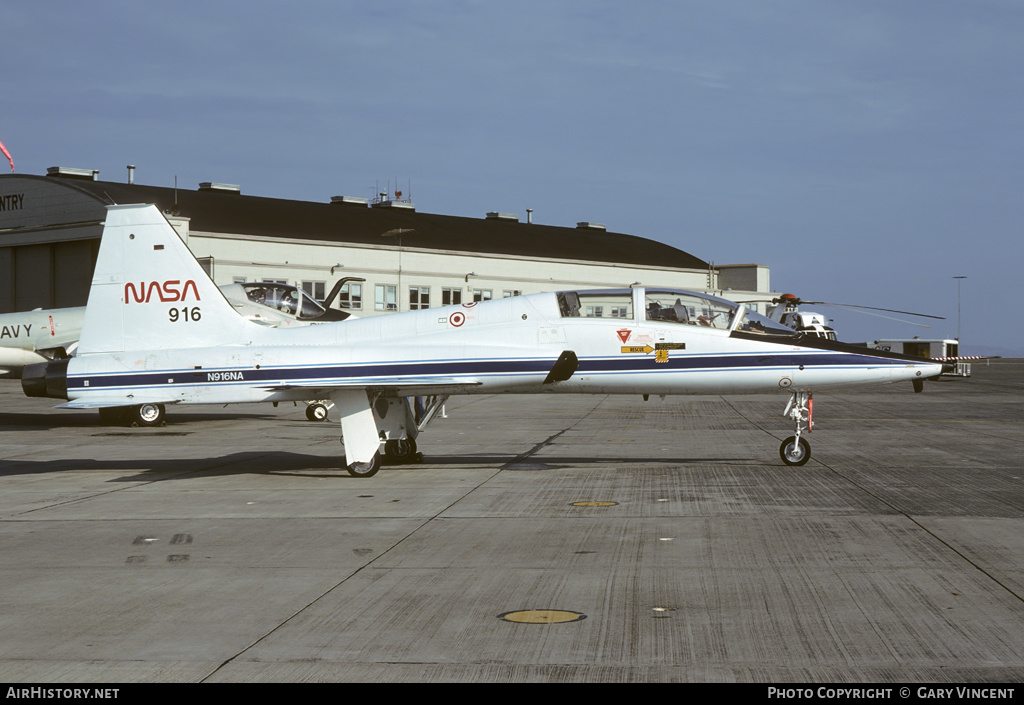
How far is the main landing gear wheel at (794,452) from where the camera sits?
14742 millimetres

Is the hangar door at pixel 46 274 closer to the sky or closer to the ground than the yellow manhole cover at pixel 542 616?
closer to the sky

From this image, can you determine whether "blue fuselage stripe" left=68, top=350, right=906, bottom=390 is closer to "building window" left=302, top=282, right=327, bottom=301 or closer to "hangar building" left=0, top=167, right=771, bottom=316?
"hangar building" left=0, top=167, right=771, bottom=316

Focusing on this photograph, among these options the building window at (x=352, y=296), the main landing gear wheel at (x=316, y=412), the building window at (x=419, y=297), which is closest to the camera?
the main landing gear wheel at (x=316, y=412)

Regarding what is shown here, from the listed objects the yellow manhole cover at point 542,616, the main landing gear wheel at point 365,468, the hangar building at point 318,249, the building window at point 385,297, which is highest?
the hangar building at point 318,249

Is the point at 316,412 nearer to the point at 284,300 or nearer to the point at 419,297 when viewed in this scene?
the point at 284,300

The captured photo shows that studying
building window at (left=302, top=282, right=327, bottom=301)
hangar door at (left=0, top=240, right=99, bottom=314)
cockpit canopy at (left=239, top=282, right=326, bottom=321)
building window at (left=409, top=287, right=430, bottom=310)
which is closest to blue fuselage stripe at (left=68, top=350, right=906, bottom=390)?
cockpit canopy at (left=239, top=282, right=326, bottom=321)

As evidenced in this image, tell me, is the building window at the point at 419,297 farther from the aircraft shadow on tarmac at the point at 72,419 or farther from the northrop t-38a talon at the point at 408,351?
the northrop t-38a talon at the point at 408,351

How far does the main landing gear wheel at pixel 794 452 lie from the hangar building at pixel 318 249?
43202 mm

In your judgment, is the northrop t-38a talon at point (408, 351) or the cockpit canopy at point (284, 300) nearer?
the northrop t-38a talon at point (408, 351)

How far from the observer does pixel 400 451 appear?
51.0 ft

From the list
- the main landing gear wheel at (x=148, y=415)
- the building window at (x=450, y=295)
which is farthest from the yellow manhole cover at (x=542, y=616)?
the building window at (x=450, y=295)

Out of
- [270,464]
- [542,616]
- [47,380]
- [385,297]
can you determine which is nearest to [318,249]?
[385,297]

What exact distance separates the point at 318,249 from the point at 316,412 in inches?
1644

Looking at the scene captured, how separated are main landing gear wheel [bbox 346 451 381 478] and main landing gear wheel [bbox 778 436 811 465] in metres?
5.90
